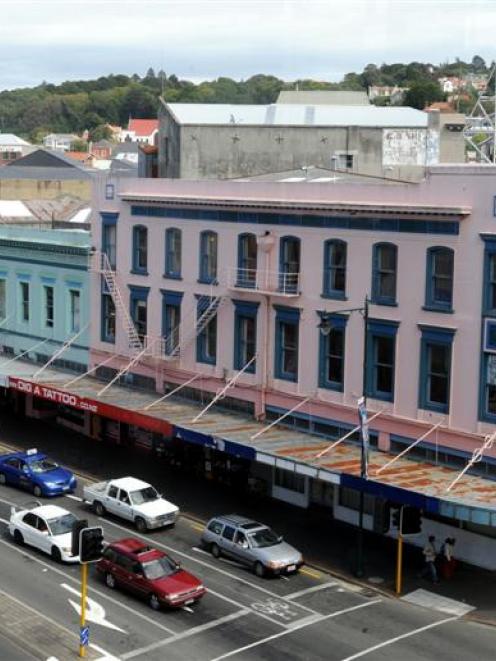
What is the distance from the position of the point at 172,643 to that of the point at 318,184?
16614mm

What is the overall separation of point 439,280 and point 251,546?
32.1 ft

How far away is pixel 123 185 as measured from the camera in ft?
150

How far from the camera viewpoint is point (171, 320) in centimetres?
4397

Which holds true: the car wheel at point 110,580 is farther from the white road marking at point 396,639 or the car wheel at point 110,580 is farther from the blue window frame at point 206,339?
the blue window frame at point 206,339

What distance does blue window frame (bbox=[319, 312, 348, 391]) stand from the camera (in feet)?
122

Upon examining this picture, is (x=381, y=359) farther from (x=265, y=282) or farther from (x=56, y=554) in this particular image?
(x=56, y=554)

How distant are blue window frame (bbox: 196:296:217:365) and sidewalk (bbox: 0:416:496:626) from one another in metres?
4.64

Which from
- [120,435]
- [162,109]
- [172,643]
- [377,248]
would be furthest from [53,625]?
[162,109]

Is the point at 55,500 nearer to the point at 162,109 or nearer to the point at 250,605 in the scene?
the point at 250,605

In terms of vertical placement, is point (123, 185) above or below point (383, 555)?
above

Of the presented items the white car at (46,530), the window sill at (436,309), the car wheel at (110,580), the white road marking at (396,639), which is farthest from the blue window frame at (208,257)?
the white road marking at (396,639)

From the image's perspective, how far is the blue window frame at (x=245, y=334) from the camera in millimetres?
40344

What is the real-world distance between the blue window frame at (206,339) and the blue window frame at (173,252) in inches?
71.9

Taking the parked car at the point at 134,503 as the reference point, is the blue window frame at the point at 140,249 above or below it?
above
